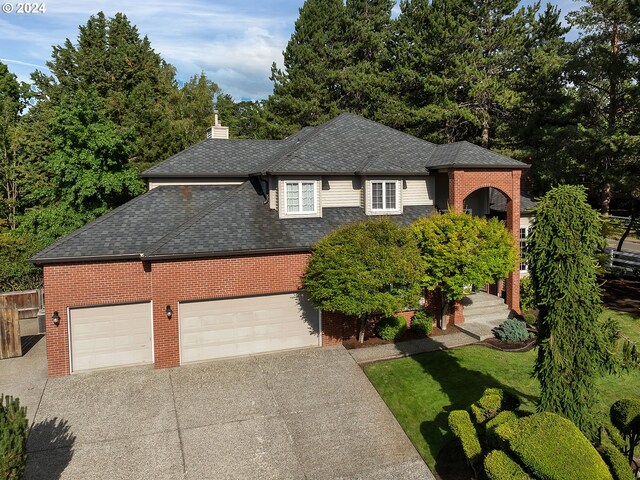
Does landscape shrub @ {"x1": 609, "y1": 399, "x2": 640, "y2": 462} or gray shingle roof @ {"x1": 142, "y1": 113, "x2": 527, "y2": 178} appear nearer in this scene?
landscape shrub @ {"x1": 609, "y1": 399, "x2": 640, "y2": 462}

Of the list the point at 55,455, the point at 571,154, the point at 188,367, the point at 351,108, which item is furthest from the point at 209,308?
the point at 351,108

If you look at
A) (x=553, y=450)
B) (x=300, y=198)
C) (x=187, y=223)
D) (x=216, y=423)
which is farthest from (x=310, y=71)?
(x=553, y=450)

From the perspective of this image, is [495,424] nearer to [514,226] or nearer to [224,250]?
[224,250]

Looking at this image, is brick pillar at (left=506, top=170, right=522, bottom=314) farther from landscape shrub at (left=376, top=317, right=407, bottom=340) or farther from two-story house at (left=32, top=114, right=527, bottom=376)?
landscape shrub at (left=376, top=317, right=407, bottom=340)

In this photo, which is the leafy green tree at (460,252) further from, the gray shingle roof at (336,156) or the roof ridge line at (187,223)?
the roof ridge line at (187,223)

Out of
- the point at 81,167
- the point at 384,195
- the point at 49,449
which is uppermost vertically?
the point at 81,167

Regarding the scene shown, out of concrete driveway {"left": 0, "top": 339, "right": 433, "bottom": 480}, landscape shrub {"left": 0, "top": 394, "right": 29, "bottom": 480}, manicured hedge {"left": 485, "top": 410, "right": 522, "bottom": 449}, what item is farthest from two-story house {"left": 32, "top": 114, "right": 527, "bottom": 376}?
manicured hedge {"left": 485, "top": 410, "right": 522, "bottom": 449}
